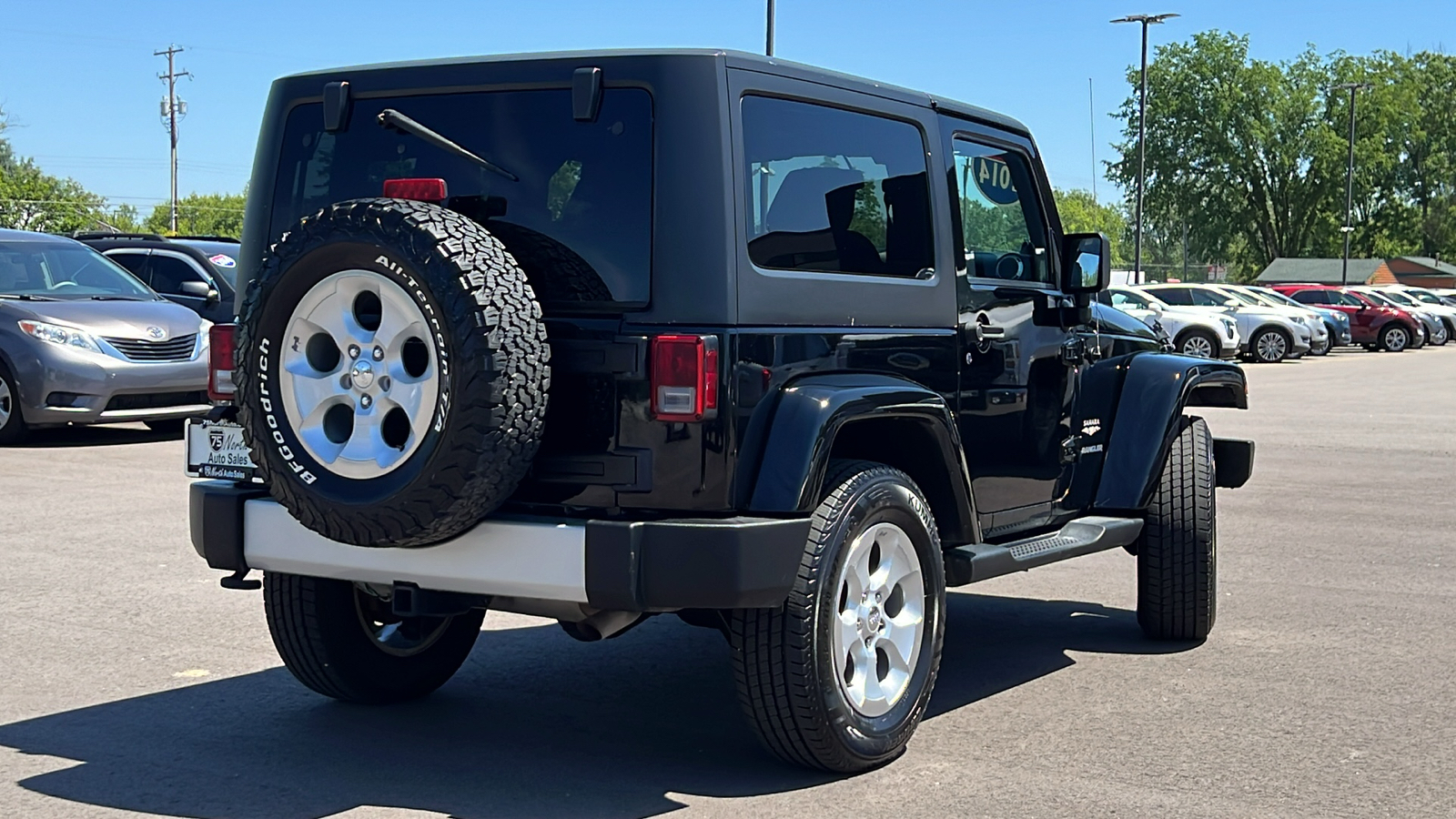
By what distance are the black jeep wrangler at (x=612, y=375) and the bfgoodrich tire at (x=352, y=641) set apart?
0.01 m

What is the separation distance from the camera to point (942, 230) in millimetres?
5398

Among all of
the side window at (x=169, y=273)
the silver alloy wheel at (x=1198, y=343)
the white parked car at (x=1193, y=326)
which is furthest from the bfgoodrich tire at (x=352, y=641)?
the silver alloy wheel at (x=1198, y=343)

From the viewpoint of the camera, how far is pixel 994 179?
5.94 meters

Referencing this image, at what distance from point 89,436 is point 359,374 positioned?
1117 centimetres

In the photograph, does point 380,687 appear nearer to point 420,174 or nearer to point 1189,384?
point 420,174

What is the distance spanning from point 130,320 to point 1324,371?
22833 millimetres

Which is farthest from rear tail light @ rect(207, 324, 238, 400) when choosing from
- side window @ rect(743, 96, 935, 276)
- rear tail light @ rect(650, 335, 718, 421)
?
side window @ rect(743, 96, 935, 276)

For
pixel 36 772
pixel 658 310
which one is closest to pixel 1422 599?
pixel 658 310

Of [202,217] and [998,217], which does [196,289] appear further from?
[202,217]

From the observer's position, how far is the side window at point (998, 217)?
565 cm

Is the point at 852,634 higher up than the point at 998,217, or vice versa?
the point at 998,217

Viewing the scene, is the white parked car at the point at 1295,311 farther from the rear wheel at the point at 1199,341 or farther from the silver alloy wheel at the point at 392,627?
the silver alloy wheel at the point at 392,627

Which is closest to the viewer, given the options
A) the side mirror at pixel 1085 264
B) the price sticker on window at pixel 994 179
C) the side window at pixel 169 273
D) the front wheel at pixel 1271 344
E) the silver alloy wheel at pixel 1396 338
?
the price sticker on window at pixel 994 179

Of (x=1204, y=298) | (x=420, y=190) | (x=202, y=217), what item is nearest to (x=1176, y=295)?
(x=1204, y=298)
